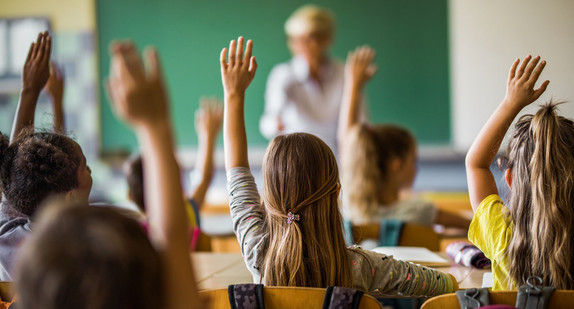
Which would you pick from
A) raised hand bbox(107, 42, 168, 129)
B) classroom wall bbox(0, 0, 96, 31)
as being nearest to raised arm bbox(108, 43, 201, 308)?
raised hand bbox(107, 42, 168, 129)

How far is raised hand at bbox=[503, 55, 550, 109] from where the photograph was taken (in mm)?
1507

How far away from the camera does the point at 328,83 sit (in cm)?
454

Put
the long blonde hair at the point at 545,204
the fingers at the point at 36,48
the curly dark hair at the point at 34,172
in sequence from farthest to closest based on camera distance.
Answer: the fingers at the point at 36,48, the curly dark hair at the point at 34,172, the long blonde hair at the point at 545,204

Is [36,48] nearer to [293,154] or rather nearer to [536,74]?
[293,154]

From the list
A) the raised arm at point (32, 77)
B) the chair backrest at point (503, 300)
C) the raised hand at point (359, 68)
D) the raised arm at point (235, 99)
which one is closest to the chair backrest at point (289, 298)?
the chair backrest at point (503, 300)

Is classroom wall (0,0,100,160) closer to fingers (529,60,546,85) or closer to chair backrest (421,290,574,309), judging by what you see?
fingers (529,60,546,85)

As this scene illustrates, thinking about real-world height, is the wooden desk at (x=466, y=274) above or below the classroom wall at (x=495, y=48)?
below

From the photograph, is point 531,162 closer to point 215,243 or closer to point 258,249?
point 258,249

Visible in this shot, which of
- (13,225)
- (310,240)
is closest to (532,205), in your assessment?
(310,240)

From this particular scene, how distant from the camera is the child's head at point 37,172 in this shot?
1.58 m

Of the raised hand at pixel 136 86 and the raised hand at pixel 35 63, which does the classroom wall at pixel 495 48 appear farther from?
the raised hand at pixel 136 86

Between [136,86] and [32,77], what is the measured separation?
4.70ft

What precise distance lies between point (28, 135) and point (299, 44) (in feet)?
9.58

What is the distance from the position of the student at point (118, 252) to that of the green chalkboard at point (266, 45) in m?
4.86
